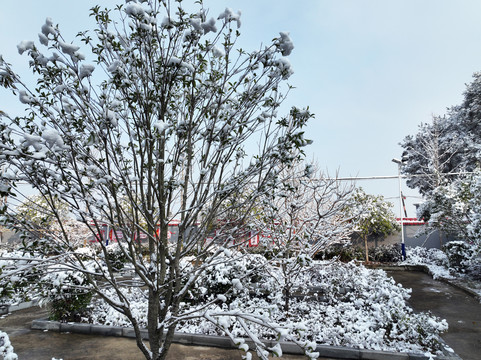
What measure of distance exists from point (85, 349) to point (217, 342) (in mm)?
2241

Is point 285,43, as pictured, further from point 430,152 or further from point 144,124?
point 430,152

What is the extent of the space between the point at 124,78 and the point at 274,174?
163 centimetres

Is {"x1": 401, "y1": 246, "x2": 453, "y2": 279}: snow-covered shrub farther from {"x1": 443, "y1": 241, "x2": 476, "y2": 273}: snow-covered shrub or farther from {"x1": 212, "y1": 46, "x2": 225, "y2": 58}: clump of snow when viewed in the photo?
{"x1": 212, "y1": 46, "x2": 225, "y2": 58}: clump of snow

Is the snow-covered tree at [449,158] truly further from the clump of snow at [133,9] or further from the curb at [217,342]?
the clump of snow at [133,9]

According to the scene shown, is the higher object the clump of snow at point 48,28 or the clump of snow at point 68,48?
the clump of snow at point 48,28

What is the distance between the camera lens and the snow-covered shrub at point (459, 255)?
1130cm

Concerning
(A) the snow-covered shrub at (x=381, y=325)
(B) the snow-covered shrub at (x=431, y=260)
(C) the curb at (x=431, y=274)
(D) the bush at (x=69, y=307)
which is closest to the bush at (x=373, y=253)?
(B) the snow-covered shrub at (x=431, y=260)

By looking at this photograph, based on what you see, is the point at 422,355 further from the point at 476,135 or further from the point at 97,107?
the point at 476,135

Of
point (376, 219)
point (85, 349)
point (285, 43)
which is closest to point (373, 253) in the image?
point (376, 219)

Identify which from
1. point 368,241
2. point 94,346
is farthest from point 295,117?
point 368,241

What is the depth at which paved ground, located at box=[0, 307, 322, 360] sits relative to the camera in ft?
16.5

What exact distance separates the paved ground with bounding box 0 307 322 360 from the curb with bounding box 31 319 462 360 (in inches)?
4.5

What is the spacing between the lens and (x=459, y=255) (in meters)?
11.9

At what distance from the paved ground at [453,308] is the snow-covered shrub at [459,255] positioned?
1.08 metres
